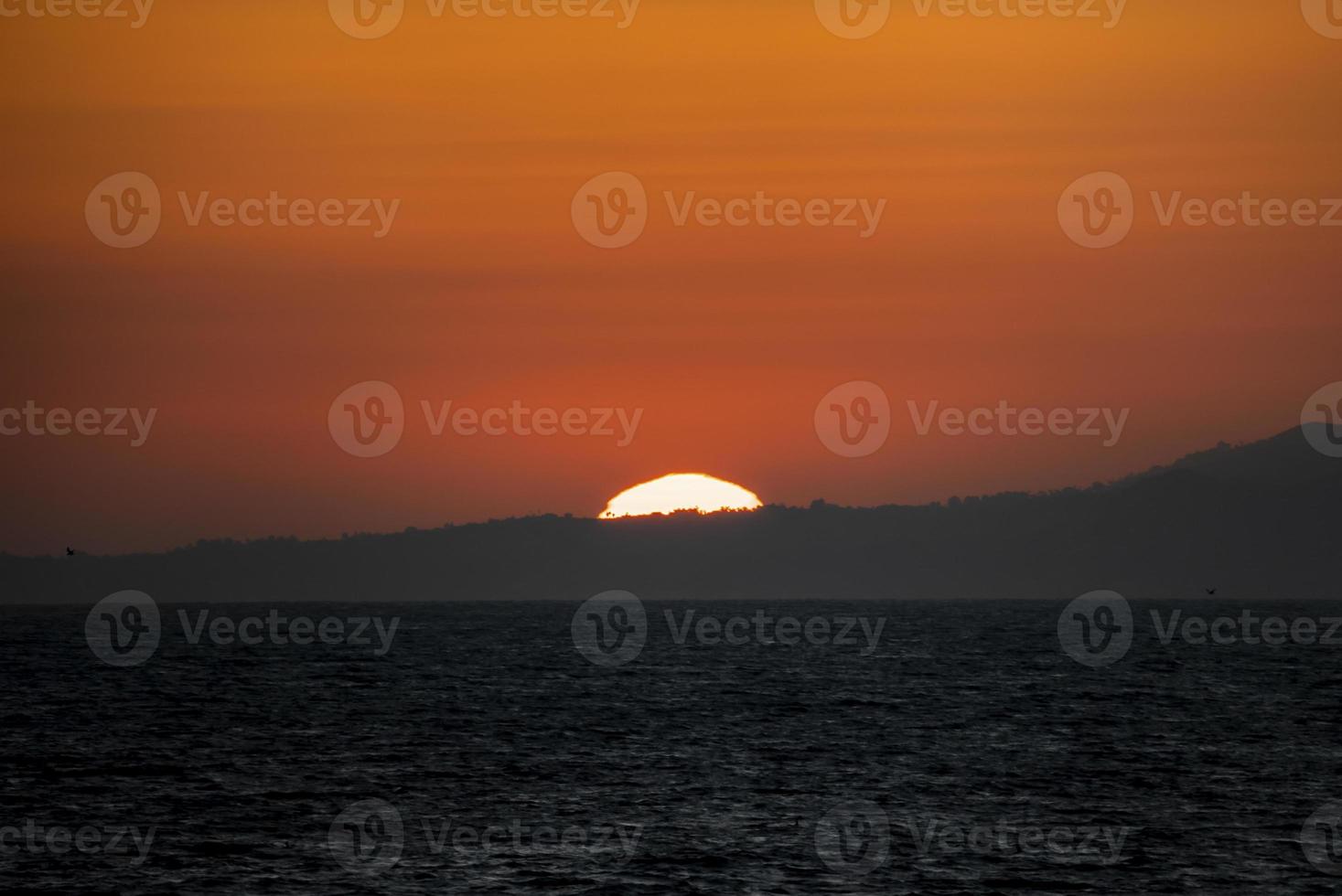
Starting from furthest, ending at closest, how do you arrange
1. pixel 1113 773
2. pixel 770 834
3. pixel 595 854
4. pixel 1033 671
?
pixel 1033 671, pixel 1113 773, pixel 770 834, pixel 595 854

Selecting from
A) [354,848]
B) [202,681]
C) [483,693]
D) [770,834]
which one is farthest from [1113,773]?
[202,681]

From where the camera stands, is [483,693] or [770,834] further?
[483,693]

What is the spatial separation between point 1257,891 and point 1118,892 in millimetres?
4550

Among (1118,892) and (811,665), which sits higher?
(811,665)

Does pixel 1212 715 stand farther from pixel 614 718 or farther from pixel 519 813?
pixel 519 813

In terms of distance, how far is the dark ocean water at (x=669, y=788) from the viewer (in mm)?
54281

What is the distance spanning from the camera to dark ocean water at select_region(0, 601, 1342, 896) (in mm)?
54281

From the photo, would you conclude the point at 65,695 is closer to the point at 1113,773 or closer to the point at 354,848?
the point at 354,848

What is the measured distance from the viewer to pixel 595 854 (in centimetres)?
5662

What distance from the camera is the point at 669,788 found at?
7162 centimetres

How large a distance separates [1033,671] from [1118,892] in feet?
357

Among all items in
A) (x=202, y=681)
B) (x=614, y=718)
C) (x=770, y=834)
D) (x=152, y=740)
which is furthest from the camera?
(x=202, y=681)

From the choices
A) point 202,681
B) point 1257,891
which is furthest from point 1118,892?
point 202,681

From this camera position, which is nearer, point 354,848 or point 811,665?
point 354,848
